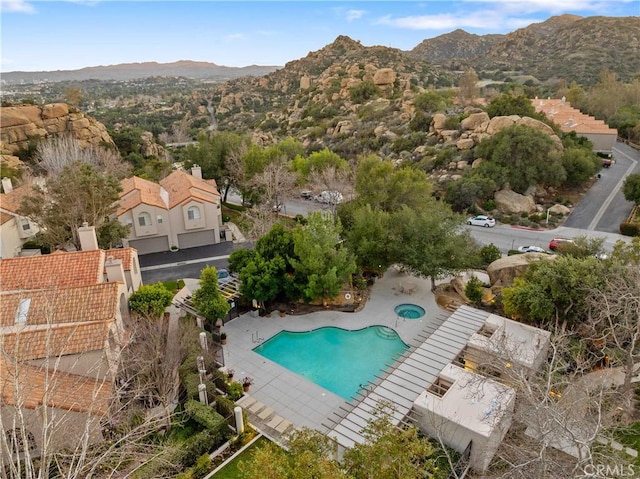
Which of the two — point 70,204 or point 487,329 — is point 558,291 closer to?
point 487,329

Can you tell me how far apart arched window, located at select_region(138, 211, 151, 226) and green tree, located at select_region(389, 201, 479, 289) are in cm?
2072

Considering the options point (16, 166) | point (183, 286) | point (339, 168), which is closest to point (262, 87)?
point (16, 166)

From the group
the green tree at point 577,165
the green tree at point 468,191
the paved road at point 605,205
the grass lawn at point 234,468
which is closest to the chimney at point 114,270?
the grass lawn at point 234,468

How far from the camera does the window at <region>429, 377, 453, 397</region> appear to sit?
58.9 ft

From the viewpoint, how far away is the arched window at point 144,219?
3422cm

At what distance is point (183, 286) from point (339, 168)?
20196mm

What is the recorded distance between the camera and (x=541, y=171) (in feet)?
147

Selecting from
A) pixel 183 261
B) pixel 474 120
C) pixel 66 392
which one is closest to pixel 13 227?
pixel 183 261

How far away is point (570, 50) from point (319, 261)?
15074 centimetres

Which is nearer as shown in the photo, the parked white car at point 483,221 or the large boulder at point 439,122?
the parked white car at point 483,221

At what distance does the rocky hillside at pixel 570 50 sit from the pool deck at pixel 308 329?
114169 mm

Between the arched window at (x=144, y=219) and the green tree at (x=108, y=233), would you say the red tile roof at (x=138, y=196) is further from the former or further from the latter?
the green tree at (x=108, y=233)

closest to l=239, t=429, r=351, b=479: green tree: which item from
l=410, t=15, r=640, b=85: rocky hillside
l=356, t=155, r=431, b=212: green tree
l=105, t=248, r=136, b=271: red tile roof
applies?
l=105, t=248, r=136, b=271: red tile roof

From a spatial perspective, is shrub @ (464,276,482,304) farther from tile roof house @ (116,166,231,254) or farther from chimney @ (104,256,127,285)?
tile roof house @ (116,166,231,254)
